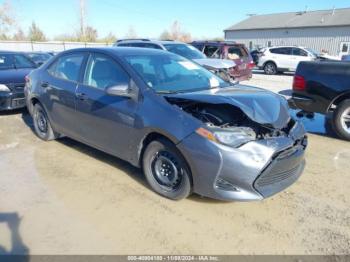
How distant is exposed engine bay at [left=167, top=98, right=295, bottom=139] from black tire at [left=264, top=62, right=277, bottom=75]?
17.6 meters

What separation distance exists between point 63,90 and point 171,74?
5.57 feet

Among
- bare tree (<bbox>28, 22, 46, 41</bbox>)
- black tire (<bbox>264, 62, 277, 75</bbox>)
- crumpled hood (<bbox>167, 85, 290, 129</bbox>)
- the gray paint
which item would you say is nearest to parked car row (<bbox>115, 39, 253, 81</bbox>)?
crumpled hood (<bbox>167, 85, 290, 129</bbox>)

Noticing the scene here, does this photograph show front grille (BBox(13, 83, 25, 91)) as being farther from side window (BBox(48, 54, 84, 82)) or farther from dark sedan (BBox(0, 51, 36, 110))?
side window (BBox(48, 54, 84, 82))

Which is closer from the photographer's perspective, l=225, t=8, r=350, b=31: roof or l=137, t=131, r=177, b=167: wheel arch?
l=137, t=131, r=177, b=167: wheel arch

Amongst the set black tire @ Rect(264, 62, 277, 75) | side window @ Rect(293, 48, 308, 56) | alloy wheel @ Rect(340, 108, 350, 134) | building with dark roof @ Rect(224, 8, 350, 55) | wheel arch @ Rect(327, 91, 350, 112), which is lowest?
black tire @ Rect(264, 62, 277, 75)

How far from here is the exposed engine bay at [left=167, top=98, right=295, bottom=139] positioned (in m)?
3.56

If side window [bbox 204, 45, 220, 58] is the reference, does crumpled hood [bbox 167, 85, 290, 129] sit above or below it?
below

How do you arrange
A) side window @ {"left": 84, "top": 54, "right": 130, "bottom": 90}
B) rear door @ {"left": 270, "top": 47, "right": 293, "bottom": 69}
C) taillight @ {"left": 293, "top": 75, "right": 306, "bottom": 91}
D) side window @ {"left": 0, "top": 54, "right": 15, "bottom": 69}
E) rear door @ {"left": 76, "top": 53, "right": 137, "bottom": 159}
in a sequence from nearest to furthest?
1. rear door @ {"left": 76, "top": 53, "right": 137, "bottom": 159}
2. side window @ {"left": 84, "top": 54, "right": 130, "bottom": 90}
3. taillight @ {"left": 293, "top": 75, "right": 306, "bottom": 91}
4. side window @ {"left": 0, "top": 54, "right": 15, "bottom": 69}
5. rear door @ {"left": 270, "top": 47, "right": 293, "bottom": 69}

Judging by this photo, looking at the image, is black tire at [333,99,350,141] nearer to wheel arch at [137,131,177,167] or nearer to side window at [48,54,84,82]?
wheel arch at [137,131,177,167]

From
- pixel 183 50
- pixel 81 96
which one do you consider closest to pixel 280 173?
pixel 81 96

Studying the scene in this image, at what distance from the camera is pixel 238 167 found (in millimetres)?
3279

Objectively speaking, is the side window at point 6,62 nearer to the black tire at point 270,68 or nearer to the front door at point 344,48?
the black tire at point 270,68

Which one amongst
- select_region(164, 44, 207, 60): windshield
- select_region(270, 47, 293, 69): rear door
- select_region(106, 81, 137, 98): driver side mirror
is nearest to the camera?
A: select_region(106, 81, 137, 98): driver side mirror

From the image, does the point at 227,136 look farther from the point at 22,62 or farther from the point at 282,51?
the point at 282,51
